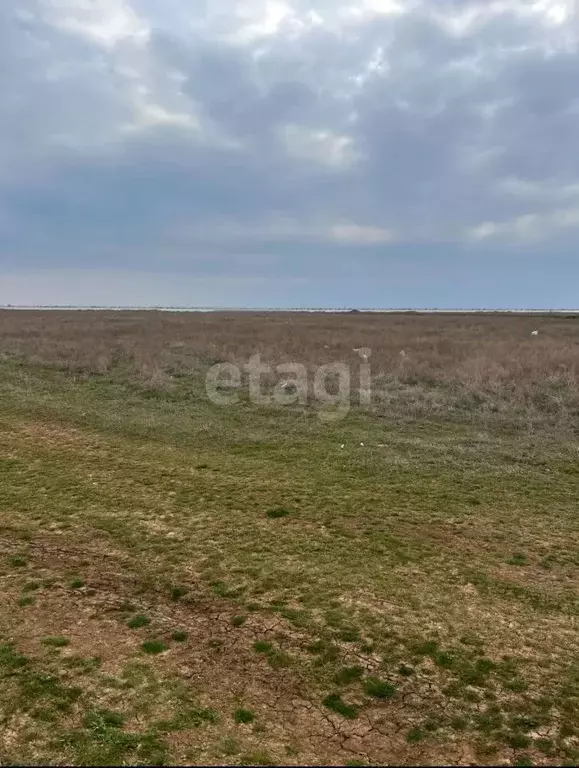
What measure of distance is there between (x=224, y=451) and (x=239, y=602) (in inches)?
232

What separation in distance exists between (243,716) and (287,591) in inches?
75.0

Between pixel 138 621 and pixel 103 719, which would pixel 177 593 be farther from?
pixel 103 719

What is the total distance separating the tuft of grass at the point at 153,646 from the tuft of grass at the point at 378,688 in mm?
1676

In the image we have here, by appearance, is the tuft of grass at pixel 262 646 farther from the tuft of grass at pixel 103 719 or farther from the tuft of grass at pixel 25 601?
the tuft of grass at pixel 25 601

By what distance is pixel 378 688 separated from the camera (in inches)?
166

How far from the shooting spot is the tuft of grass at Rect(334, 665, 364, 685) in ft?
14.1

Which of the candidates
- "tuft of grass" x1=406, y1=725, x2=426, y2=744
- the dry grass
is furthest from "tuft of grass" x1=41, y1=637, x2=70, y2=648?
the dry grass

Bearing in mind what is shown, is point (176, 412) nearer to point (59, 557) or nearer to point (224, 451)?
point (224, 451)

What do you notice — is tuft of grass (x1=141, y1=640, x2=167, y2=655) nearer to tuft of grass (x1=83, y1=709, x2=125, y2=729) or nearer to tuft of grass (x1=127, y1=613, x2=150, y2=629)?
tuft of grass (x1=127, y1=613, x2=150, y2=629)

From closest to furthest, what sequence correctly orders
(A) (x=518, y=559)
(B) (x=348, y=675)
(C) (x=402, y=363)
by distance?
1. (B) (x=348, y=675)
2. (A) (x=518, y=559)
3. (C) (x=402, y=363)

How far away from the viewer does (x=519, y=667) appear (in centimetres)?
456

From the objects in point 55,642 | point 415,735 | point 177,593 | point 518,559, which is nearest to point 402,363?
point 518,559

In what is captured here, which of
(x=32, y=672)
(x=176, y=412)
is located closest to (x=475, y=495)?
(x=32, y=672)

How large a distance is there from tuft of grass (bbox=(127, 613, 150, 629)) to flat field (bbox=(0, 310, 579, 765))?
4 cm
